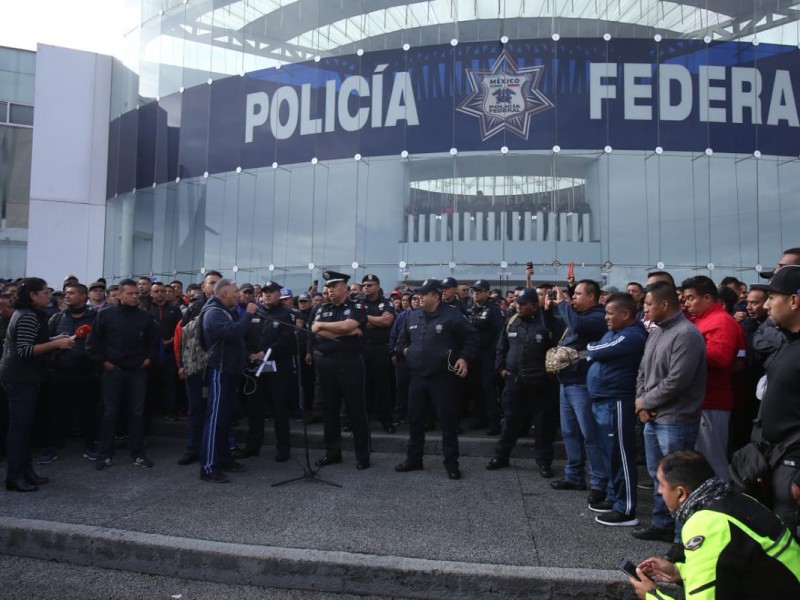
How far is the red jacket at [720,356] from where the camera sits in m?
4.58

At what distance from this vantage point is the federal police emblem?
12406mm

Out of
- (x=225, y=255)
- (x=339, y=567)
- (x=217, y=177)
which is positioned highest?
(x=217, y=177)

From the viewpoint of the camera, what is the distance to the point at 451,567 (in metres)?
3.96

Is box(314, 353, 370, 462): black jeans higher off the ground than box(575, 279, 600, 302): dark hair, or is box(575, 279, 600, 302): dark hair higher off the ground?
box(575, 279, 600, 302): dark hair

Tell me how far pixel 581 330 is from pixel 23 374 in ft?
18.4

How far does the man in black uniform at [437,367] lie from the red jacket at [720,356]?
2.45 metres

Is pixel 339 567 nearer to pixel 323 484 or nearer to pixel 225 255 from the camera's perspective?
pixel 323 484

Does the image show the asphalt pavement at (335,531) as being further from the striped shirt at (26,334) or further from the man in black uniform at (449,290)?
the man in black uniform at (449,290)

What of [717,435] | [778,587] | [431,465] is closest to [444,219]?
[431,465]

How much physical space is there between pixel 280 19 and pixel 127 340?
11146mm

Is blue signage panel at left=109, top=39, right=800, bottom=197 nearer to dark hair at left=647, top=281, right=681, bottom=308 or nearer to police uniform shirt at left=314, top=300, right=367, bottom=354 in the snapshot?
police uniform shirt at left=314, top=300, right=367, bottom=354

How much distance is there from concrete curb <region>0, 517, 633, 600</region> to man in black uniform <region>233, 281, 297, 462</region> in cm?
256

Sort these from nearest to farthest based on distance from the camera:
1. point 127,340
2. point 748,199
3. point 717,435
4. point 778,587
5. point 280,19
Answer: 1. point 778,587
2. point 717,435
3. point 127,340
4. point 748,199
5. point 280,19

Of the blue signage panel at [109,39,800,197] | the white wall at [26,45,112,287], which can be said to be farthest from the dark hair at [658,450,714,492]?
the white wall at [26,45,112,287]
